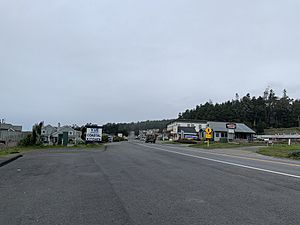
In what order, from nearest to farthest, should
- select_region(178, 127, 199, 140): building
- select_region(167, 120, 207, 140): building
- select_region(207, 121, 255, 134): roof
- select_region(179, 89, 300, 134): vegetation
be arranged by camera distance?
select_region(207, 121, 255, 134): roof, select_region(178, 127, 199, 140): building, select_region(167, 120, 207, 140): building, select_region(179, 89, 300, 134): vegetation

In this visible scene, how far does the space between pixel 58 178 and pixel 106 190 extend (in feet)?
10.3

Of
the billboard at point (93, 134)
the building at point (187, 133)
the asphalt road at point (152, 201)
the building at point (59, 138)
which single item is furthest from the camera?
the building at point (187, 133)

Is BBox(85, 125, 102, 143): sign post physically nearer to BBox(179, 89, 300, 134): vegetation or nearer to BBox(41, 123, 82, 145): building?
BBox(41, 123, 82, 145): building

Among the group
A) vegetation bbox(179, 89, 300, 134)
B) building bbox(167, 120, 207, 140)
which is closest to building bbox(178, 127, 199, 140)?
building bbox(167, 120, 207, 140)

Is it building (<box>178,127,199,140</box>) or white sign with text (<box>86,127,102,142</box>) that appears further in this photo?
building (<box>178,127,199,140</box>)

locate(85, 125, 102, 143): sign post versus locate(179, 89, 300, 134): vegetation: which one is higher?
locate(179, 89, 300, 134): vegetation

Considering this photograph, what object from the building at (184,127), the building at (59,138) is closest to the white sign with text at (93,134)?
the building at (59,138)

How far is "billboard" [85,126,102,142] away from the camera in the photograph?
4212cm

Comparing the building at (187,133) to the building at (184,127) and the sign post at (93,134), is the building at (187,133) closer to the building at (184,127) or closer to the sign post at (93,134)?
the building at (184,127)

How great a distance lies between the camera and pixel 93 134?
4238 cm

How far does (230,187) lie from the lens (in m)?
8.24

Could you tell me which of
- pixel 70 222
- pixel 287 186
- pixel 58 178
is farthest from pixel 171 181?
pixel 70 222

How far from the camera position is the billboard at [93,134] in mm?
42125

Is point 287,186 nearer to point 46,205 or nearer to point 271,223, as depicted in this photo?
point 271,223
